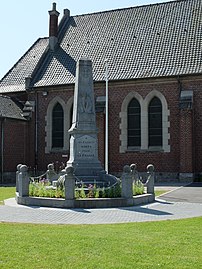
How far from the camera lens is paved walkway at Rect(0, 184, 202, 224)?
11.5 metres

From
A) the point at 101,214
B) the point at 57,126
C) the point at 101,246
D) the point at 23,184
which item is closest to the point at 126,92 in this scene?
the point at 57,126

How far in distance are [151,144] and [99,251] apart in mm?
21309

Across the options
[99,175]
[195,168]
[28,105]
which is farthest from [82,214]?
[28,105]

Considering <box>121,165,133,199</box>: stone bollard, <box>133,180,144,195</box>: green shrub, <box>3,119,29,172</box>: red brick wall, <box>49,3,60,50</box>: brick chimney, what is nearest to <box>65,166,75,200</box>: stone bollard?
<box>121,165,133,199</box>: stone bollard

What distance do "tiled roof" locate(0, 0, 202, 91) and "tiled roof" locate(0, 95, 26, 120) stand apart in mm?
2398

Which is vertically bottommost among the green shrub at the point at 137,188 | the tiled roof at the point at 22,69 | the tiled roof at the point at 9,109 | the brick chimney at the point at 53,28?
the green shrub at the point at 137,188

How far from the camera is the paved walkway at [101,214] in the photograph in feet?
37.7

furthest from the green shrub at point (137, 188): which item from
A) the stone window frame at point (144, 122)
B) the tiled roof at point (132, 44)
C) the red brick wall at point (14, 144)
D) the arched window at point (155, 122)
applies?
the red brick wall at point (14, 144)

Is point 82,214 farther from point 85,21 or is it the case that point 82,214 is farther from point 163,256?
point 85,21

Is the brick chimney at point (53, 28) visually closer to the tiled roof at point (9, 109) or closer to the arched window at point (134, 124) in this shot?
the tiled roof at point (9, 109)

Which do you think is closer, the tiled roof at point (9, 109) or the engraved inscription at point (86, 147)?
the engraved inscription at point (86, 147)

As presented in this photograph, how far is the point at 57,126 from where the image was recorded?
31.2 metres

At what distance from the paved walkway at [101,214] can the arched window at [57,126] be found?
15.7m

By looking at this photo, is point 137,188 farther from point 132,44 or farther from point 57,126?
point 132,44
